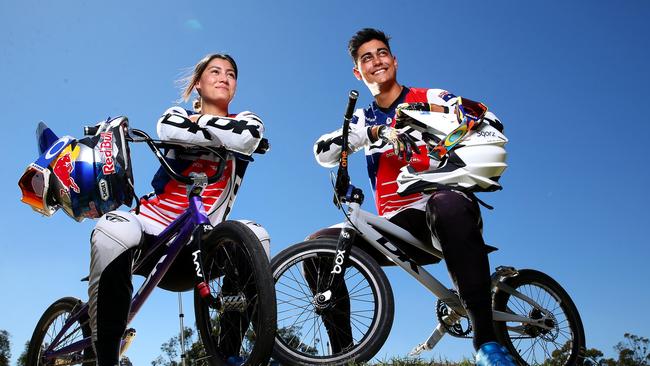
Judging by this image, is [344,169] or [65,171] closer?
[65,171]

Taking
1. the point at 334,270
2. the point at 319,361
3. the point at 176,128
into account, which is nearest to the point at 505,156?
the point at 334,270

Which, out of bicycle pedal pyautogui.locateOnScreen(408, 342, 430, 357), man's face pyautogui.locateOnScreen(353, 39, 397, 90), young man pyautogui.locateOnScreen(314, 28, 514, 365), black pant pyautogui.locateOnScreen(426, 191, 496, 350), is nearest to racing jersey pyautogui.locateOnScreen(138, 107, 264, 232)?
young man pyautogui.locateOnScreen(314, 28, 514, 365)

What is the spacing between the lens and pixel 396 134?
4.71 meters

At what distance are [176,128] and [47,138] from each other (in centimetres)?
103

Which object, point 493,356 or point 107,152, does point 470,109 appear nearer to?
point 493,356

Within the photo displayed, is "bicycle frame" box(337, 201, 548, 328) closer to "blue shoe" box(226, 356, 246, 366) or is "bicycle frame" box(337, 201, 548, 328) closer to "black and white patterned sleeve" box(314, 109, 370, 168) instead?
"black and white patterned sleeve" box(314, 109, 370, 168)

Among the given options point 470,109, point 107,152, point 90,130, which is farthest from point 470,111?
point 90,130

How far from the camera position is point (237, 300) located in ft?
12.8

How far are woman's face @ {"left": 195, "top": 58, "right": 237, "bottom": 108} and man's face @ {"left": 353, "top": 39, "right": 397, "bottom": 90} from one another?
3.84ft

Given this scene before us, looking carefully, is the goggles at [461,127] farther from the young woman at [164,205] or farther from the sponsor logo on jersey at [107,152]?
the sponsor logo on jersey at [107,152]

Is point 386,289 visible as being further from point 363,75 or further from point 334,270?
point 363,75

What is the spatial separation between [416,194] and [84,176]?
8.38 ft

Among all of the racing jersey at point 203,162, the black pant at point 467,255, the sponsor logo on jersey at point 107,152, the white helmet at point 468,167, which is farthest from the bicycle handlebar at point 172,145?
the black pant at point 467,255

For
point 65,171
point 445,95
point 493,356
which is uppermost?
point 445,95
